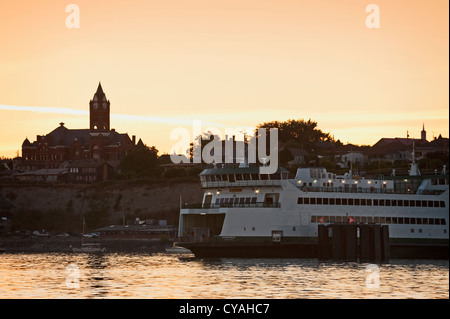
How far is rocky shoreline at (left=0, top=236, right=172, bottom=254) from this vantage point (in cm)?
11506

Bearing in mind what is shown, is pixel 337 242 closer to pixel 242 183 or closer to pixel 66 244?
pixel 242 183

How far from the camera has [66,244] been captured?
434 ft

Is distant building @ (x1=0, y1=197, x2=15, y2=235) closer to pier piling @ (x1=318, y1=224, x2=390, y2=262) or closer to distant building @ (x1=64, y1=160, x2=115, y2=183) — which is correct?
distant building @ (x1=64, y1=160, x2=115, y2=183)

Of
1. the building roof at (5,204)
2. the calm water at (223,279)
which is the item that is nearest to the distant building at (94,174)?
the building roof at (5,204)

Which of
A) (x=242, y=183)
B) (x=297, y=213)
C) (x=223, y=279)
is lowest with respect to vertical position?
(x=223, y=279)

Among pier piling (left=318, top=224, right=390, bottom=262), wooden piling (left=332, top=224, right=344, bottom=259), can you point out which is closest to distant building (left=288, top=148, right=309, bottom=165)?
pier piling (left=318, top=224, right=390, bottom=262)

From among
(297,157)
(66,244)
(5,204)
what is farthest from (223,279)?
(297,157)

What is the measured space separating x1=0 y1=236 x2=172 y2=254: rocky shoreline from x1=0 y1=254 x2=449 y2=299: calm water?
2817 cm

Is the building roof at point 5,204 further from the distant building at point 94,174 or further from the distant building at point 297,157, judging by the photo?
the distant building at point 297,157

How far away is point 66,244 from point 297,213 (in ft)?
178

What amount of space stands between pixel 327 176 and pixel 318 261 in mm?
12286

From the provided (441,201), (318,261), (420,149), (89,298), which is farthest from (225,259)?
(420,149)

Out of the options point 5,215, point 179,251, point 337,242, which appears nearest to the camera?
point 337,242
